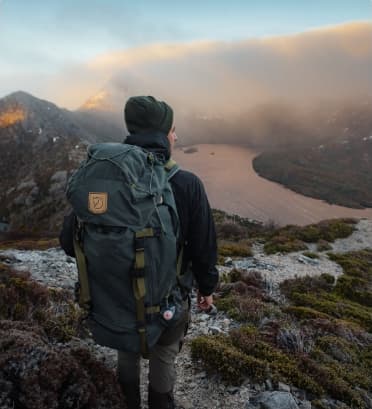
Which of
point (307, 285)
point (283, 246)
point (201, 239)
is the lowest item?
point (283, 246)

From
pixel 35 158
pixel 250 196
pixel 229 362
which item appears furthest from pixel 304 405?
pixel 35 158

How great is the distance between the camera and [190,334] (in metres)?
5.71

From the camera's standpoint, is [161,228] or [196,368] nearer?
[161,228]

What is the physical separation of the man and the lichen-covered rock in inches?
19.1

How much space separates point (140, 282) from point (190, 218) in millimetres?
577

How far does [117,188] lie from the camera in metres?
2.27

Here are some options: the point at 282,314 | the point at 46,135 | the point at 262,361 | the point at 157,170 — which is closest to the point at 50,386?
the point at 157,170

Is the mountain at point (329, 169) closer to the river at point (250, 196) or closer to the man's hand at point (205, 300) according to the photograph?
the river at point (250, 196)

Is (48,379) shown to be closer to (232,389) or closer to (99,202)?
(99,202)

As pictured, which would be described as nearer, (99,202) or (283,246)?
(99,202)

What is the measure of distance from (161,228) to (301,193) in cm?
11747

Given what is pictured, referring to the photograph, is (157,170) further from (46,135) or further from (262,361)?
(46,135)

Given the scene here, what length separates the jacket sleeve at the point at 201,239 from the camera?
100 inches

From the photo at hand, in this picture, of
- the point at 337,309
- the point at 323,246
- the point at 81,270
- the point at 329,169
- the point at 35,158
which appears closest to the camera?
the point at 81,270
